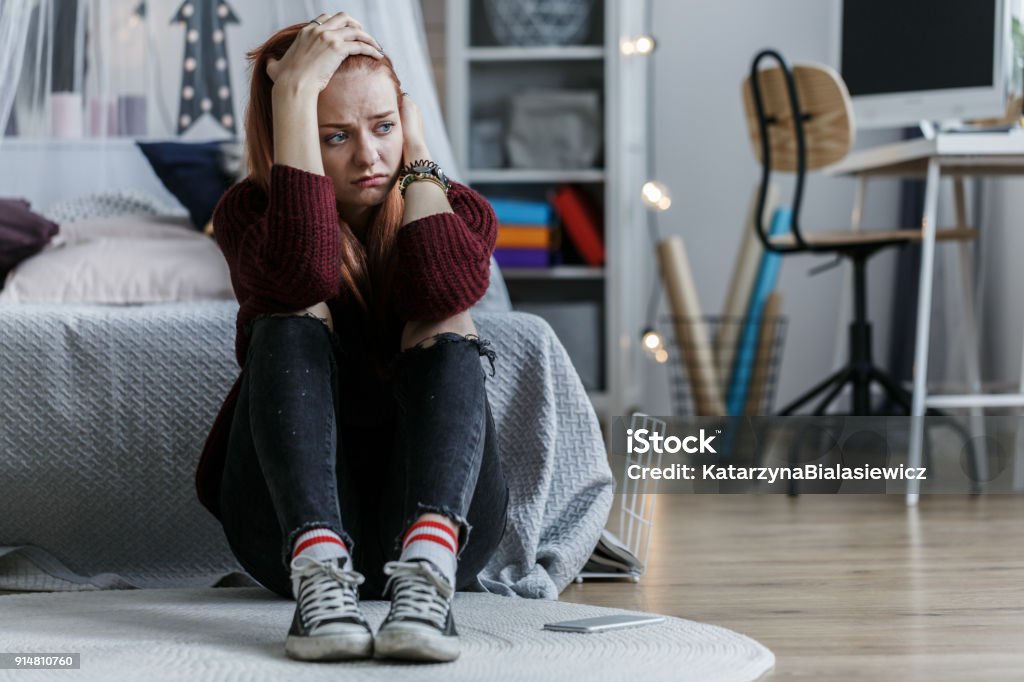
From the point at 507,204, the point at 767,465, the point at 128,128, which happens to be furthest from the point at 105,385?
the point at 507,204

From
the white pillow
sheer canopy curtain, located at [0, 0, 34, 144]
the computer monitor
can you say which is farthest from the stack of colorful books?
sheer canopy curtain, located at [0, 0, 34, 144]

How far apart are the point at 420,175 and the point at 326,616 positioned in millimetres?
549

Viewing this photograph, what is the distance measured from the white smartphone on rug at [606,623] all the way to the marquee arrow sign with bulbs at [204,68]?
5.38ft

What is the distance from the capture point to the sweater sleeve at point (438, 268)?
1.44 m

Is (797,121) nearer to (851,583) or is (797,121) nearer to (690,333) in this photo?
(690,333)

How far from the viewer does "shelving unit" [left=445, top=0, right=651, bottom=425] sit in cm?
392

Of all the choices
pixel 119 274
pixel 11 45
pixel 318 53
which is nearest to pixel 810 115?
pixel 119 274

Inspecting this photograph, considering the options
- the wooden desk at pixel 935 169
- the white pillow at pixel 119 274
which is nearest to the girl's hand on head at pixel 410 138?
the white pillow at pixel 119 274

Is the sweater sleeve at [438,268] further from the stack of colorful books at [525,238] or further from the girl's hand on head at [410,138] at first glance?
the stack of colorful books at [525,238]

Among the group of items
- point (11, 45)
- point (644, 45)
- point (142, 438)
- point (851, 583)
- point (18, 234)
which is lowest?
point (851, 583)

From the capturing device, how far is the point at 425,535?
1.30 metres

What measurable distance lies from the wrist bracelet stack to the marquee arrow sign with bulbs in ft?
4.28

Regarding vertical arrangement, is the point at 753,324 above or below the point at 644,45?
below

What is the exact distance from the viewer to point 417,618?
1.25 meters
